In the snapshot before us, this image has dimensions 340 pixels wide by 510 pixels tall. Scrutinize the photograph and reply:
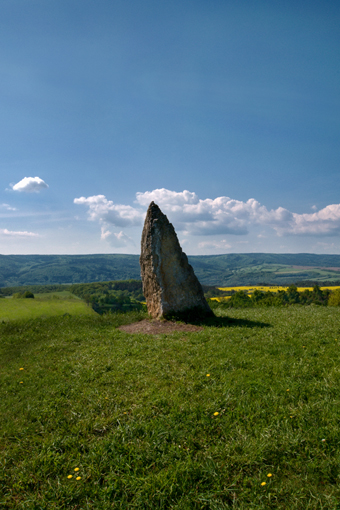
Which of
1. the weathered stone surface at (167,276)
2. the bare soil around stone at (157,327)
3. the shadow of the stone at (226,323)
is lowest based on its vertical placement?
the bare soil around stone at (157,327)

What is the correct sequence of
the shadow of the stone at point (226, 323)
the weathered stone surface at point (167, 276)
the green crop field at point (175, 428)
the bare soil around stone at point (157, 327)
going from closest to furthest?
the green crop field at point (175, 428), the bare soil around stone at point (157, 327), the shadow of the stone at point (226, 323), the weathered stone surface at point (167, 276)

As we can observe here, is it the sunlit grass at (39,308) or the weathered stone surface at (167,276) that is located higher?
the weathered stone surface at (167,276)

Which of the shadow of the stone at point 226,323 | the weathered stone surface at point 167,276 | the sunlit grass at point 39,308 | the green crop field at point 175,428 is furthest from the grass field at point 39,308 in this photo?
the shadow of the stone at point 226,323

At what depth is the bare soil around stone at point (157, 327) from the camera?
11.8 m

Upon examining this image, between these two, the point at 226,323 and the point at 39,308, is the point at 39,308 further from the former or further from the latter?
the point at 226,323

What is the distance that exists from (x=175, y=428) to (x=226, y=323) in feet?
26.9

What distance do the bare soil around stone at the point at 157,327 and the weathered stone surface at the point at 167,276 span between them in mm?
589

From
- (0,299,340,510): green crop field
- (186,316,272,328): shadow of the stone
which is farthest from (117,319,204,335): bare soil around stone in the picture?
(0,299,340,510): green crop field

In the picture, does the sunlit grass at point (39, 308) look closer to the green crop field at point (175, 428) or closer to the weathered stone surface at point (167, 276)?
the weathered stone surface at point (167, 276)

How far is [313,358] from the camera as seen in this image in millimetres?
7621

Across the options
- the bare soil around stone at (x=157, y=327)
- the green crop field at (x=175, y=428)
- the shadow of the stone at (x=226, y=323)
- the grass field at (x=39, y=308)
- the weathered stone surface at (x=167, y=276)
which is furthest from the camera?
the grass field at (x=39, y=308)

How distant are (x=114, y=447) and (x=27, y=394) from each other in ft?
10.5

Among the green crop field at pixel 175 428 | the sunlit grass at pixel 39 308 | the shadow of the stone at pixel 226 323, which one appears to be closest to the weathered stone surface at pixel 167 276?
the shadow of the stone at pixel 226 323

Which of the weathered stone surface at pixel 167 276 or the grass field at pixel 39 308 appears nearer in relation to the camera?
the weathered stone surface at pixel 167 276
